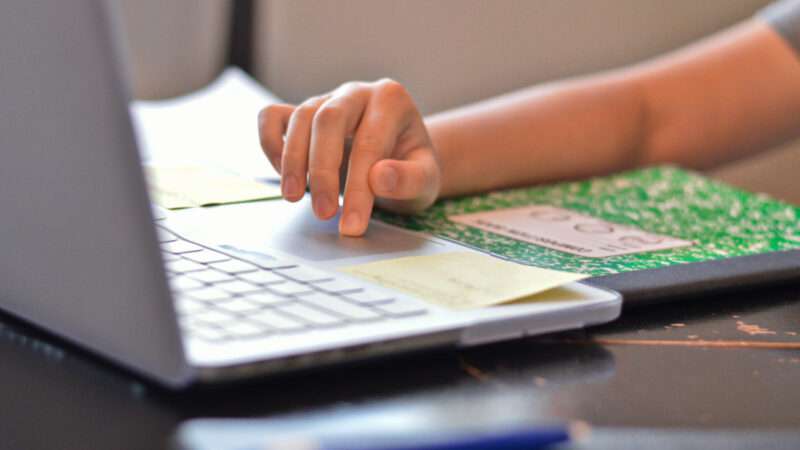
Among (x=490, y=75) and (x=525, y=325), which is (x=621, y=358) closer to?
(x=525, y=325)

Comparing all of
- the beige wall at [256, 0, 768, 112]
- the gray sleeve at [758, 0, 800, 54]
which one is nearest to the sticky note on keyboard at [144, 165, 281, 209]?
the gray sleeve at [758, 0, 800, 54]

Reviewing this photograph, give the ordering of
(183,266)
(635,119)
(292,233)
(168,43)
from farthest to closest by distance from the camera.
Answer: (168,43)
(635,119)
(292,233)
(183,266)

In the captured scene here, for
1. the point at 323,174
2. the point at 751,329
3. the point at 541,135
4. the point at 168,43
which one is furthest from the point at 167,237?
the point at 168,43

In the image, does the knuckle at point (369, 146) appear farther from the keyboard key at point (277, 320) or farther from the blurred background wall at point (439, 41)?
the blurred background wall at point (439, 41)

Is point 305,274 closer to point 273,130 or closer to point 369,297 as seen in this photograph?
point 369,297

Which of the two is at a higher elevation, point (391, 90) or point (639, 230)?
point (391, 90)

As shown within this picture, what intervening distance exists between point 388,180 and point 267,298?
248 millimetres

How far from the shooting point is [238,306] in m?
0.51

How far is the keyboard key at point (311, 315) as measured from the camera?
497 mm

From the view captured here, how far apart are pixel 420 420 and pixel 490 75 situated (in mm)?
2271

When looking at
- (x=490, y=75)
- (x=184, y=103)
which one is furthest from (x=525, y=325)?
(x=490, y=75)

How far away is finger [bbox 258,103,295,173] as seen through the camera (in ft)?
2.77

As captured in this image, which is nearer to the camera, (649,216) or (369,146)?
(369,146)

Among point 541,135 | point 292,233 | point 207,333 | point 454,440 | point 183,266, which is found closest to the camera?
point 454,440
